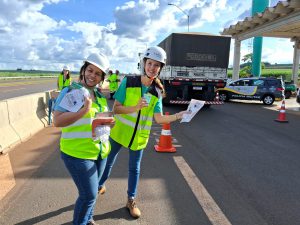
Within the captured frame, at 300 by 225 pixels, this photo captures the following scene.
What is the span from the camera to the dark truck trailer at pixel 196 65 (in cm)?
1664

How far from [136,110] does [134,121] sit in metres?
0.30

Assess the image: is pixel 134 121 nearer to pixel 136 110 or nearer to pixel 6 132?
pixel 136 110

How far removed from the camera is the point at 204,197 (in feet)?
15.5

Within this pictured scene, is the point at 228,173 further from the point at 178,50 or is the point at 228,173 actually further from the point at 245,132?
the point at 178,50

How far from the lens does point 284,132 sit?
432 inches

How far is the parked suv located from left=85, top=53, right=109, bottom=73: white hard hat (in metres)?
19.9

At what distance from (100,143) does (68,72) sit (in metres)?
8.88

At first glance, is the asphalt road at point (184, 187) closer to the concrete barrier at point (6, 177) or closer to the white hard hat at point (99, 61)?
the concrete barrier at point (6, 177)

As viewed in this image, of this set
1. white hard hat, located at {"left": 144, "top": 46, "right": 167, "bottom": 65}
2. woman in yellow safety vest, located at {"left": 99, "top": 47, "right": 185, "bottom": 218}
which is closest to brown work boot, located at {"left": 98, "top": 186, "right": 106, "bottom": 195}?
woman in yellow safety vest, located at {"left": 99, "top": 47, "right": 185, "bottom": 218}

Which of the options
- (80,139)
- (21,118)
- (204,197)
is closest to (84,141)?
(80,139)

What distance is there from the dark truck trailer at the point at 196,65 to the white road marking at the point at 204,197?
10516mm

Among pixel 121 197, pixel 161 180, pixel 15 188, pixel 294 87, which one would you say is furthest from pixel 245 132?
pixel 294 87

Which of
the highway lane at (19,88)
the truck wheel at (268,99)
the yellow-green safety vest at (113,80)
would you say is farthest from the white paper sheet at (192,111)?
the highway lane at (19,88)

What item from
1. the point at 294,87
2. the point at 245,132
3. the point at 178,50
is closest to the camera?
the point at 245,132
